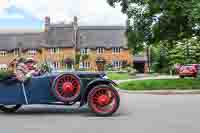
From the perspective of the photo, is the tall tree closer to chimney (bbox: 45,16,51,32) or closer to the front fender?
the front fender

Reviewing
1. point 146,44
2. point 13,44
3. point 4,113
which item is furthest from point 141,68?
point 4,113

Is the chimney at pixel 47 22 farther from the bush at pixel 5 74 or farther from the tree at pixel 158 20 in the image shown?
the bush at pixel 5 74

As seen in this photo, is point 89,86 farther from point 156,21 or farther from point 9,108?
point 156,21

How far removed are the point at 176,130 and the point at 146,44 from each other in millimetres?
19481

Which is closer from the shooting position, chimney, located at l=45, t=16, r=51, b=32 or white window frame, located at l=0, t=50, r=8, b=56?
chimney, located at l=45, t=16, r=51, b=32

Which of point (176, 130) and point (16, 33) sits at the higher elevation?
point (16, 33)

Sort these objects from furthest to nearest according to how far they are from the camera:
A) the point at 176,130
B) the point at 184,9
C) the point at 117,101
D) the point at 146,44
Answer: the point at 146,44, the point at 184,9, the point at 117,101, the point at 176,130

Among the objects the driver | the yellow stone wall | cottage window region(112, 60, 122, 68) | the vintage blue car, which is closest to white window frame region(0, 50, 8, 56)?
the yellow stone wall

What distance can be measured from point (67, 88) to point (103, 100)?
0.94 metres

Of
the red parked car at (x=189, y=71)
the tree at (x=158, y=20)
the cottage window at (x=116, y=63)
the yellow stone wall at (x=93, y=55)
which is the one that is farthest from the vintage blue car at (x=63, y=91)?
the cottage window at (x=116, y=63)

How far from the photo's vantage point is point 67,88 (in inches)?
435

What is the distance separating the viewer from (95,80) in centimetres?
1123

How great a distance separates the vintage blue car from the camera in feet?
36.4

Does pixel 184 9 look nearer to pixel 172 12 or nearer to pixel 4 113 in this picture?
pixel 172 12
